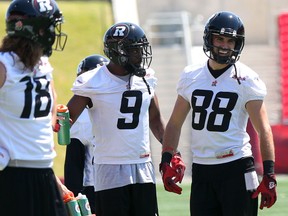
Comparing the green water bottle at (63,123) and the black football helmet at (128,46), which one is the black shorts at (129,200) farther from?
the black football helmet at (128,46)

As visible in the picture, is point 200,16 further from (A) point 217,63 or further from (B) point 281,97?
(A) point 217,63

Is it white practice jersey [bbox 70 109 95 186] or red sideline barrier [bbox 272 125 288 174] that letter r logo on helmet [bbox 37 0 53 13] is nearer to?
white practice jersey [bbox 70 109 95 186]

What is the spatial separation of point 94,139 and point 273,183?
1330 mm

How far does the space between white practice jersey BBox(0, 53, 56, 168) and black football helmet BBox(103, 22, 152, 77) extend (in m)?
1.47

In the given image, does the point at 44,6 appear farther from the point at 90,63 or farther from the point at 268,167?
the point at 90,63

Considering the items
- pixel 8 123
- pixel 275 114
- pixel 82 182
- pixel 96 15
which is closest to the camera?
pixel 8 123

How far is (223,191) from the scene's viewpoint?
6.43 m

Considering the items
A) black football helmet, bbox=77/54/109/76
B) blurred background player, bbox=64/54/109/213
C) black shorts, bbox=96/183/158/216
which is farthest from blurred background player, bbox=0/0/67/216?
black football helmet, bbox=77/54/109/76

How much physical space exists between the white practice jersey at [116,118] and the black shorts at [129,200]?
187 mm

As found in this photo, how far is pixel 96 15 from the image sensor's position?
24.3 metres

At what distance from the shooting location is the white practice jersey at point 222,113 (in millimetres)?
6484

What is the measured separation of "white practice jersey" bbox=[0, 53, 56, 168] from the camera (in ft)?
17.3

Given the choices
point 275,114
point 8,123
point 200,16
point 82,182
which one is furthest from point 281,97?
point 8,123

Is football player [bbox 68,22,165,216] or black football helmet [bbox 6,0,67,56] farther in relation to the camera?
football player [bbox 68,22,165,216]
